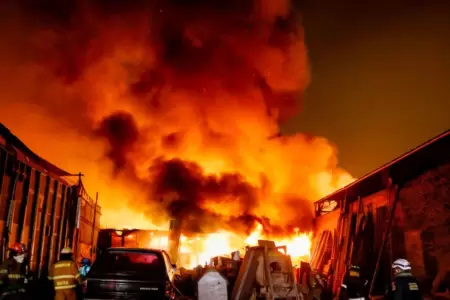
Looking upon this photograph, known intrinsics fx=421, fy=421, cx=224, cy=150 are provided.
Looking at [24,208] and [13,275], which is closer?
[13,275]

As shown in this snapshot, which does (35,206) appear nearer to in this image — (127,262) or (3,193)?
(3,193)

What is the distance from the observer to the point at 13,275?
703cm

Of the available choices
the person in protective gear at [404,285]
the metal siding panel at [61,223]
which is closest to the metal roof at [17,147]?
the metal siding panel at [61,223]

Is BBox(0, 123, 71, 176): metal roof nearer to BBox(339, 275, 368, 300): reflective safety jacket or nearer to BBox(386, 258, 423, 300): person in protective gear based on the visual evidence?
BBox(339, 275, 368, 300): reflective safety jacket

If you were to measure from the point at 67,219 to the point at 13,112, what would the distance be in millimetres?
11502

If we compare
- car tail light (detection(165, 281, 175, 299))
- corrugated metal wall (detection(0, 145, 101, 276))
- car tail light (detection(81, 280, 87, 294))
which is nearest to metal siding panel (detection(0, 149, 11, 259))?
corrugated metal wall (detection(0, 145, 101, 276))

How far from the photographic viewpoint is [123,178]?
25.8 metres

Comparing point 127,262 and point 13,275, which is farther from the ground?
point 127,262

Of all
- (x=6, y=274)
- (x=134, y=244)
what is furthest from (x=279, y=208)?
(x=6, y=274)

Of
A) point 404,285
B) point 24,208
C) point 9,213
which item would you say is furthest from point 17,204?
point 404,285

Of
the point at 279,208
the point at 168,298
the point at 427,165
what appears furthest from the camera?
the point at 279,208

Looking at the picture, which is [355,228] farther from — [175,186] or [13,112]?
[13,112]

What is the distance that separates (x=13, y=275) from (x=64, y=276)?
82 centimetres

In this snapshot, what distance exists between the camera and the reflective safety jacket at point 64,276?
24.3ft
